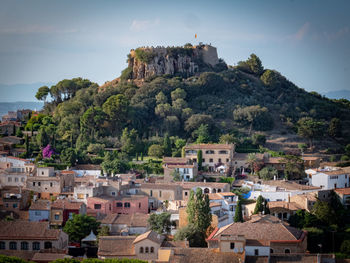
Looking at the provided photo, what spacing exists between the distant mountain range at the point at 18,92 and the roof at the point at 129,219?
42.5ft

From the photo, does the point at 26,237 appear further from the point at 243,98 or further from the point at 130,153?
the point at 243,98

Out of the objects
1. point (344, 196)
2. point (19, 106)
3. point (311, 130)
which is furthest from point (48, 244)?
point (19, 106)

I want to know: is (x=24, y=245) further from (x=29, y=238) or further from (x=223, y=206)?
(x=223, y=206)

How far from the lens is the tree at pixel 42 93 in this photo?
62438 mm

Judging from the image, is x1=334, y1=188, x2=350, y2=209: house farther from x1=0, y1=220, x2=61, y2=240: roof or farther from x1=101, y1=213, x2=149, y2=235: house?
x1=0, y1=220, x2=61, y2=240: roof

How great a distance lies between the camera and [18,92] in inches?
1981

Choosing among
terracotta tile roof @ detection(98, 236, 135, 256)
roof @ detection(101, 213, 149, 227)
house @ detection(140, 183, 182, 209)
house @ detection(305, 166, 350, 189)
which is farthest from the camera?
house @ detection(305, 166, 350, 189)

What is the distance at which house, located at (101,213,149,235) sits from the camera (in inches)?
1319

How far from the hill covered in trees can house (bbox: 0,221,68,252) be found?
1775cm

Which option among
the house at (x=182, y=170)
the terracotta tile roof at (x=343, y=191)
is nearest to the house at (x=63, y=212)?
the house at (x=182, y=170)

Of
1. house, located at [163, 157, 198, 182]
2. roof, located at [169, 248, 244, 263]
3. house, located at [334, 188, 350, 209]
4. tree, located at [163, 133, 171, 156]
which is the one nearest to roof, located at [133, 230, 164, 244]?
roof, located at [169, 248, 244, 263]

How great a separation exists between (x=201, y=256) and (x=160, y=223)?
22.5 ft

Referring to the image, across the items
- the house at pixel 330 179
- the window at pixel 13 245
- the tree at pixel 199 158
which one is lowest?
the window at pixel 13 245

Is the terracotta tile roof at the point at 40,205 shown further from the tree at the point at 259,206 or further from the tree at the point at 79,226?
the tree at the point at 259,206
